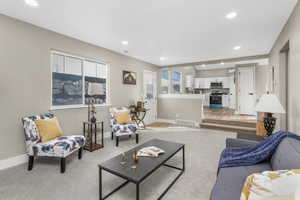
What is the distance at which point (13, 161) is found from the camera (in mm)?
2533

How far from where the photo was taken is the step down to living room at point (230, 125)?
482 cm

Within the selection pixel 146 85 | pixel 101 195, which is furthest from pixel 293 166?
pixel 146 85

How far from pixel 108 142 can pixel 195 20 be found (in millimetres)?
3335

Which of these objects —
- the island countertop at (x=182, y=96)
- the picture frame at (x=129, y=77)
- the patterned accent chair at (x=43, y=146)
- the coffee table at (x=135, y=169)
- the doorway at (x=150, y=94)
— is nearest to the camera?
the coffee table at (x=135, y=169)

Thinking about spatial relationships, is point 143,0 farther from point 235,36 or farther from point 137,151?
point 235,36

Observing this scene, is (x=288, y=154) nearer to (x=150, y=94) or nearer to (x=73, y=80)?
(x=73, y=80)

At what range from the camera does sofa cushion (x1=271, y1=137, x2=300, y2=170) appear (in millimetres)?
1128

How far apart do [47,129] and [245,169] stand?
296 centimetres

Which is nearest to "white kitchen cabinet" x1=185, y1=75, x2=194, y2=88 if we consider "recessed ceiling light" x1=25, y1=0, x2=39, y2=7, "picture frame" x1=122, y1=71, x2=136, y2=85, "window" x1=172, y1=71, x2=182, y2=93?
"window" x1=172, y1=71, x2=182, y2=93

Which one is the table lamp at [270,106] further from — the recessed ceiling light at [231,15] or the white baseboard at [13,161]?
the white baseboard at [13,161]

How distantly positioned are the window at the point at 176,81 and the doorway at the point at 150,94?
1.63 meters

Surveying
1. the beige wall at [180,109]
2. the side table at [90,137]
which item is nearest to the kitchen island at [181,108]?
the beige wall at [180,109]

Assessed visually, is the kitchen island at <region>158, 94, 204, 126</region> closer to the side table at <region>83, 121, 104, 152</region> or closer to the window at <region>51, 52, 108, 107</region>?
the window at <region>51, 52, 108, 107</region>

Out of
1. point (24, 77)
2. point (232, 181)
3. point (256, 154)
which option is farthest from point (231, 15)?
point (24, 77)
